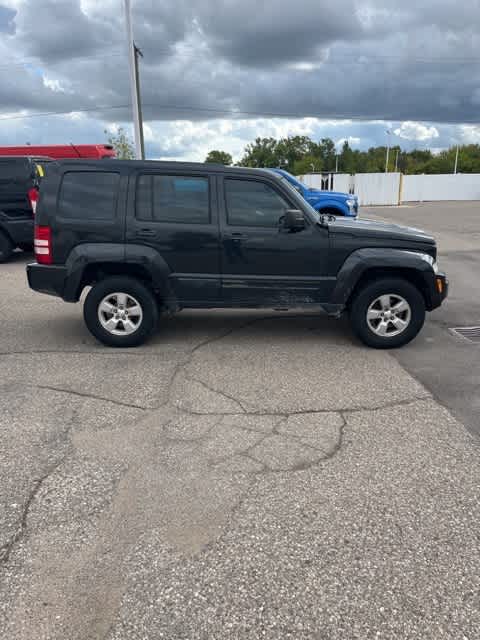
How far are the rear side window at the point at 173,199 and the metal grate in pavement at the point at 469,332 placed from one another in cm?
335

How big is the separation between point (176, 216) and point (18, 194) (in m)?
6.50

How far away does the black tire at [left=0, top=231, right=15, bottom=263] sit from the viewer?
11.1 meters

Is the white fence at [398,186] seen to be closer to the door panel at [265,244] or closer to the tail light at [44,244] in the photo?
the door panel at [265,244]

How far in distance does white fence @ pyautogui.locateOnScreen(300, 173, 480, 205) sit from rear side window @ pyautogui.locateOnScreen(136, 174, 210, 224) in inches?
1415

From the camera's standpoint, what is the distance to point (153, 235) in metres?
5.47

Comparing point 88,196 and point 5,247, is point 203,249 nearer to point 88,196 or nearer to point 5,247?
point 88,196

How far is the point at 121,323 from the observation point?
566cm

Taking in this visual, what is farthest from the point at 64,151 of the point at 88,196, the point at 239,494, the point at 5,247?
the point at 239,494

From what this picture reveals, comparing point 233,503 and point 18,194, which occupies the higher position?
point 18,194

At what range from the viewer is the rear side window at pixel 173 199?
549 centimetres

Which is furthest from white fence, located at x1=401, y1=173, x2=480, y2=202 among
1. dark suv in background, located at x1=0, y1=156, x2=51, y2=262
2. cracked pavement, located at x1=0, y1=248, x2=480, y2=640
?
cracked pavement, located at x1=0, y1=248, x2=480, y2=640

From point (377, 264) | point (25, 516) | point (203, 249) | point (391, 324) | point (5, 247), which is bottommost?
point (25, 516)

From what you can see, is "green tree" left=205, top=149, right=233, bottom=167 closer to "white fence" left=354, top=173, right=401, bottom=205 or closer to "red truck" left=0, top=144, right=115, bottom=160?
"white fence" left=354, top=173, right=401, bottom=205

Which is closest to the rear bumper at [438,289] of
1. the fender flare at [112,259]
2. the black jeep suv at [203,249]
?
the black jeep suv at [203,249]
